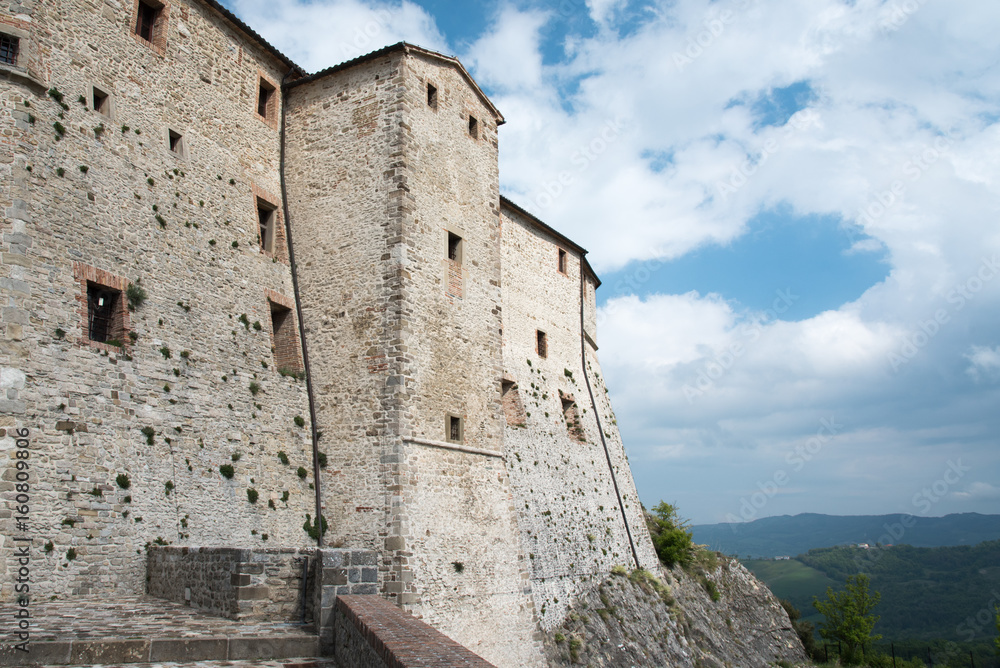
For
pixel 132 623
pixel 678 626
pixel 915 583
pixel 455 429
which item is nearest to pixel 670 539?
pixel 678 626

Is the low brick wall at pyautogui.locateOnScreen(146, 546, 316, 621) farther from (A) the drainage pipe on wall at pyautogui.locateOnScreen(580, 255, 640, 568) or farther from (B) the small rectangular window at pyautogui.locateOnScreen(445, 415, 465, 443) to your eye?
(A) the drainage pipe on wall at pyautogui.locateOnScreen(580, 255, 640, 568)

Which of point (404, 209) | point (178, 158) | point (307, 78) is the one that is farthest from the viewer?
point (307, 78)

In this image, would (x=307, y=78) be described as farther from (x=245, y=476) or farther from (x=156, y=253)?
(x=245, y=476)

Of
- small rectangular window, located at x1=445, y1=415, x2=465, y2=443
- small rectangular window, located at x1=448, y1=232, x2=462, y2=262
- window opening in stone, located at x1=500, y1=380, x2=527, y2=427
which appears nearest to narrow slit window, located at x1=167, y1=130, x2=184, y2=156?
small rectangular window, located at x1=448, y1=232, x2=462, y2=262

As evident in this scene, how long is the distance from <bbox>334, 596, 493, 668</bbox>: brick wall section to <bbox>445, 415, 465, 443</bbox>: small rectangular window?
704cm

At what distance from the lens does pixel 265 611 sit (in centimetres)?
852

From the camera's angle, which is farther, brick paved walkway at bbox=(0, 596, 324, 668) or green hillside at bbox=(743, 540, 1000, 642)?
green hillside at bbox=(743, 540, 1000, 642)

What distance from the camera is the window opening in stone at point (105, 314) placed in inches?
464

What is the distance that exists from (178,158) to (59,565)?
813 centimetres

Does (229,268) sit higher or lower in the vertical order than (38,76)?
lower

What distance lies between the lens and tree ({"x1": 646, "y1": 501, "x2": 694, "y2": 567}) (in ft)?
93.0

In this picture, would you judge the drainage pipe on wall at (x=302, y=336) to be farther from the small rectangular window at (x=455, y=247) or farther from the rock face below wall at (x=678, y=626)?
the rock face below wall at (x=678, y=626)

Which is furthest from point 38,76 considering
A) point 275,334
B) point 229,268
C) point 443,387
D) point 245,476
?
point 443,387

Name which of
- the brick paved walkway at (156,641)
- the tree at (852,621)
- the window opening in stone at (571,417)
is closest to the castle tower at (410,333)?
the brick paved walkway at (156,641)
